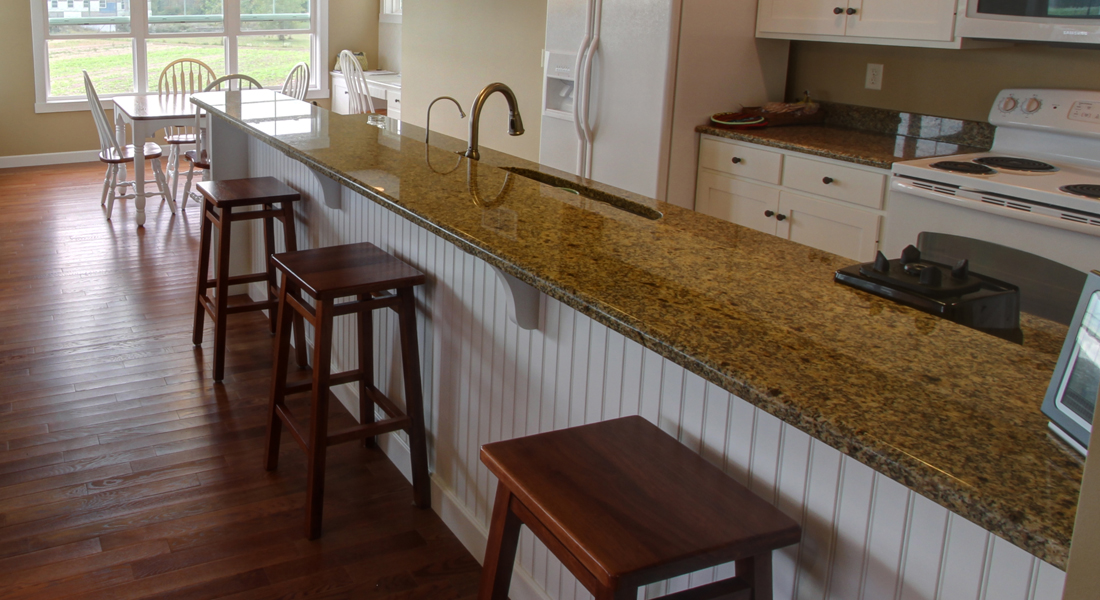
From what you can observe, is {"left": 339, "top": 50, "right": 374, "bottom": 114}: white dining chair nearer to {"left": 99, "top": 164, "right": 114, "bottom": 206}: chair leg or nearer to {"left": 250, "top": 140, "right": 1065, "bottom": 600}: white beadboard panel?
{"left": 99, "top": 164, "right": 114, "bottom": 206}: chair leg

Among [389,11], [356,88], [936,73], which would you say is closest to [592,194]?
[936,73]

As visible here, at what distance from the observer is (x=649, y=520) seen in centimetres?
117

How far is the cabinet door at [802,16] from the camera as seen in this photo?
354 centimetres

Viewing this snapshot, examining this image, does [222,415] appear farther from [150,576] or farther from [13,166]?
[13,166]

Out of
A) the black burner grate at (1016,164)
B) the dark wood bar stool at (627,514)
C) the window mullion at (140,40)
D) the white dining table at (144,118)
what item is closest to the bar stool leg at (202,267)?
the white dining table at (144,118)

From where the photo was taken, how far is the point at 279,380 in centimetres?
244

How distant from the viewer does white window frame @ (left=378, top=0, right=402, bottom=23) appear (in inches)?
308

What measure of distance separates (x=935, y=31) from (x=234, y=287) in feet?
10.3

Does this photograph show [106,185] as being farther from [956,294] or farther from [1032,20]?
[956,294]

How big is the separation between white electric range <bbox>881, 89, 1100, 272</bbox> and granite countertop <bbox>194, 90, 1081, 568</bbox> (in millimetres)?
1272

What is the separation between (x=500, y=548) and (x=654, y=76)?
2738 millimetres

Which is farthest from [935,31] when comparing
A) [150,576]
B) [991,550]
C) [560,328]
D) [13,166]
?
[13,166]

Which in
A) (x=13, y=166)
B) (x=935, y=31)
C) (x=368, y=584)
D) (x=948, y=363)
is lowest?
(x=368, y=584)

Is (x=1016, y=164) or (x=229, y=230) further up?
(x=1016, y=164)
